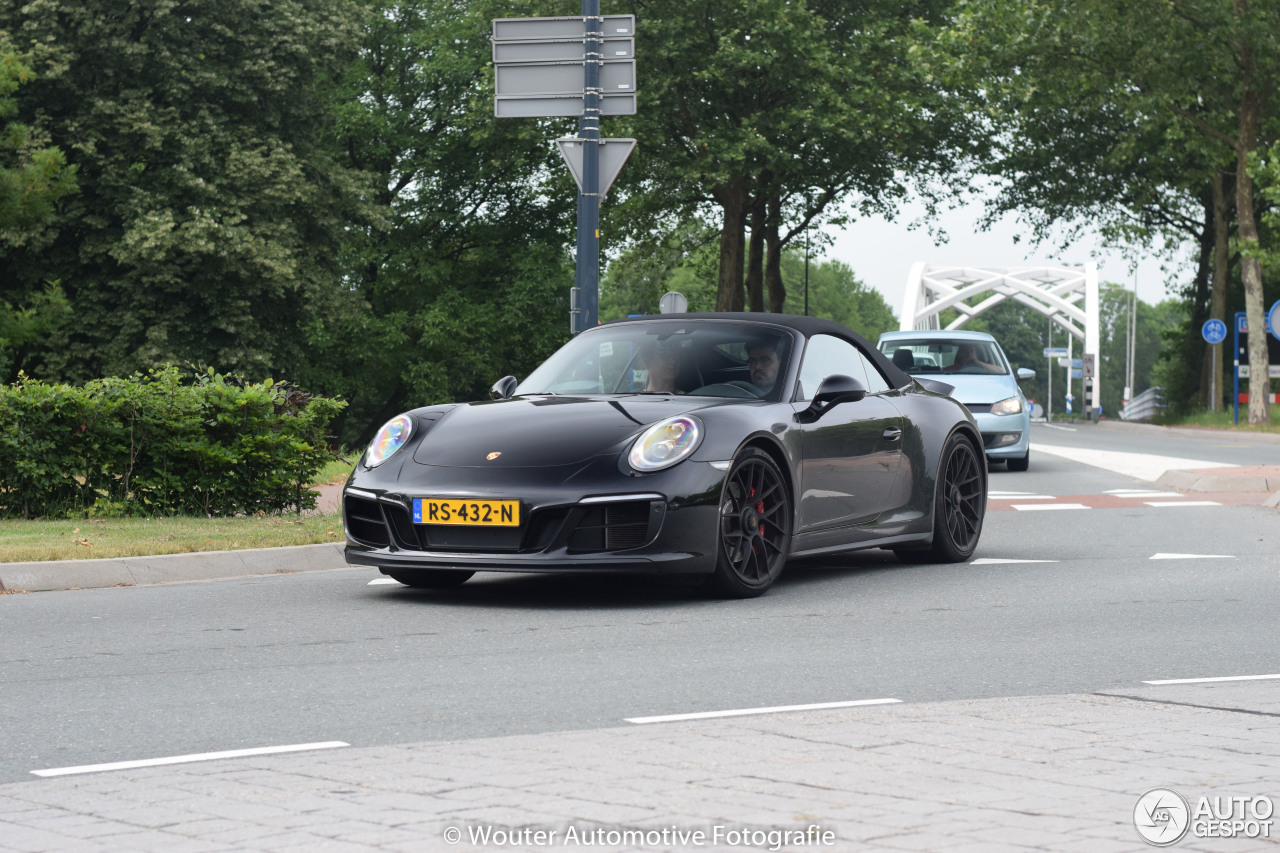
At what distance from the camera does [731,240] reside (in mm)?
41469

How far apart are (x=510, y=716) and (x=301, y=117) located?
32.1 m

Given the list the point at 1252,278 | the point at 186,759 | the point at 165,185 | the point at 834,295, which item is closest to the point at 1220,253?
the point at 1252,278

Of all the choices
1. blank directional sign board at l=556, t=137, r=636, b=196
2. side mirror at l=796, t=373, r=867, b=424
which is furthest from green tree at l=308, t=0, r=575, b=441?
side mirror at l=796, t=373, r=867, b=424

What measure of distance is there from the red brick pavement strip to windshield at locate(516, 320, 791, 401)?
630cm

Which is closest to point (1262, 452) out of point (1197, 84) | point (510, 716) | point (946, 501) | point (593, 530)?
point (1197, 84)

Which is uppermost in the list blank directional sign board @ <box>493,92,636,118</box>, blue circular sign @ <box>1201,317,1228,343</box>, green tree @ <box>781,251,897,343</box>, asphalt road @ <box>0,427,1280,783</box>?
green tree @ <box>781,251,897,343</box>

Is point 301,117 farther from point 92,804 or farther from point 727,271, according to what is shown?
point 92,804

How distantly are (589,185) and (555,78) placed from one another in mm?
1297

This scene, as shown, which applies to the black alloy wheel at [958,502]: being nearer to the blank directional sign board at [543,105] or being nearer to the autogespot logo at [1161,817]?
the autogespot logo at [1161,817]

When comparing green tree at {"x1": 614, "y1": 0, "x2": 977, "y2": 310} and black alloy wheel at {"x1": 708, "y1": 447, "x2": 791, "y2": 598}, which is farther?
green tree at {"x1": 614, "y1": 0, "x2": 977, "y2": 310}

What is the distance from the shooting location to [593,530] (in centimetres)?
773

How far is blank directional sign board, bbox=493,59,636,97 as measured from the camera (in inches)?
614

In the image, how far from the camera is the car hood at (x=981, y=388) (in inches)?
786

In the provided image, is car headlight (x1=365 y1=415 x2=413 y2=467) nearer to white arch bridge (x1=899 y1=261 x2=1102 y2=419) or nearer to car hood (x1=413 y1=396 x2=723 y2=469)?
car hood (x1=413 y1=396 x2=723 y2=469)
